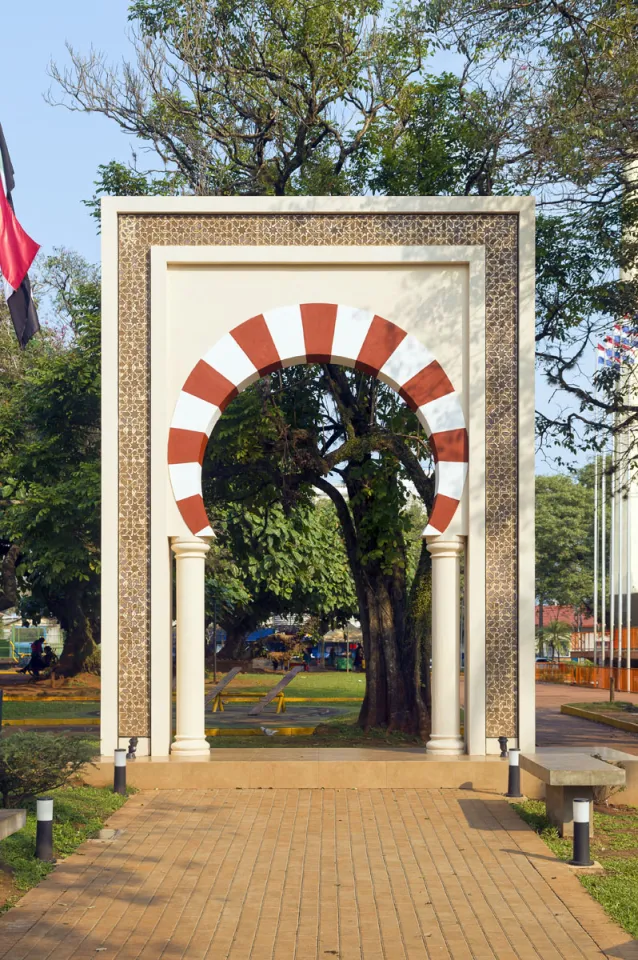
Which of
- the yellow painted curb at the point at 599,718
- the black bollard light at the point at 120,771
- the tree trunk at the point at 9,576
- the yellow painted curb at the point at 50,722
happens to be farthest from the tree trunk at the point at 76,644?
the black bollard light at the point at 120,771

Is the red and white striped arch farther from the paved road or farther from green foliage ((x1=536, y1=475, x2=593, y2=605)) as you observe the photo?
green foliage ((x1=536, y1=475, x2=593, y2=605))

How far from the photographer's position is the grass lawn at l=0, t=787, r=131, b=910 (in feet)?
25.9

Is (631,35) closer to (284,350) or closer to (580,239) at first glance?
(580,239)

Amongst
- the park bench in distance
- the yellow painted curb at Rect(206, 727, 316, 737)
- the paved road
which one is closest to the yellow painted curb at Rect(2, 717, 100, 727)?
the park bench in distance

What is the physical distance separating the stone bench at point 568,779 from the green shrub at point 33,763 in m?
3.64

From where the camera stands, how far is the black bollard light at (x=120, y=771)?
37.1 feet

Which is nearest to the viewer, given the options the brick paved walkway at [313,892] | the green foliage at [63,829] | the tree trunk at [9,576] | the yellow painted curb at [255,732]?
the brick paved walkway at [313,892]

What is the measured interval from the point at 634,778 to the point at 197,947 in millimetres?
5983

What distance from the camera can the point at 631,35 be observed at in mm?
13523

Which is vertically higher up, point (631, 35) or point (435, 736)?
point (631, 35)

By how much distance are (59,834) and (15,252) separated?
593 cm

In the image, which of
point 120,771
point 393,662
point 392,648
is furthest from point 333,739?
point 120,771

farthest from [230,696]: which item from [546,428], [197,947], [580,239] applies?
[197,947]

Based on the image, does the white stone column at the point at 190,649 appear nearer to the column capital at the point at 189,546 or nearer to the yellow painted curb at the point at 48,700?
the column capital at the point at 189,546
